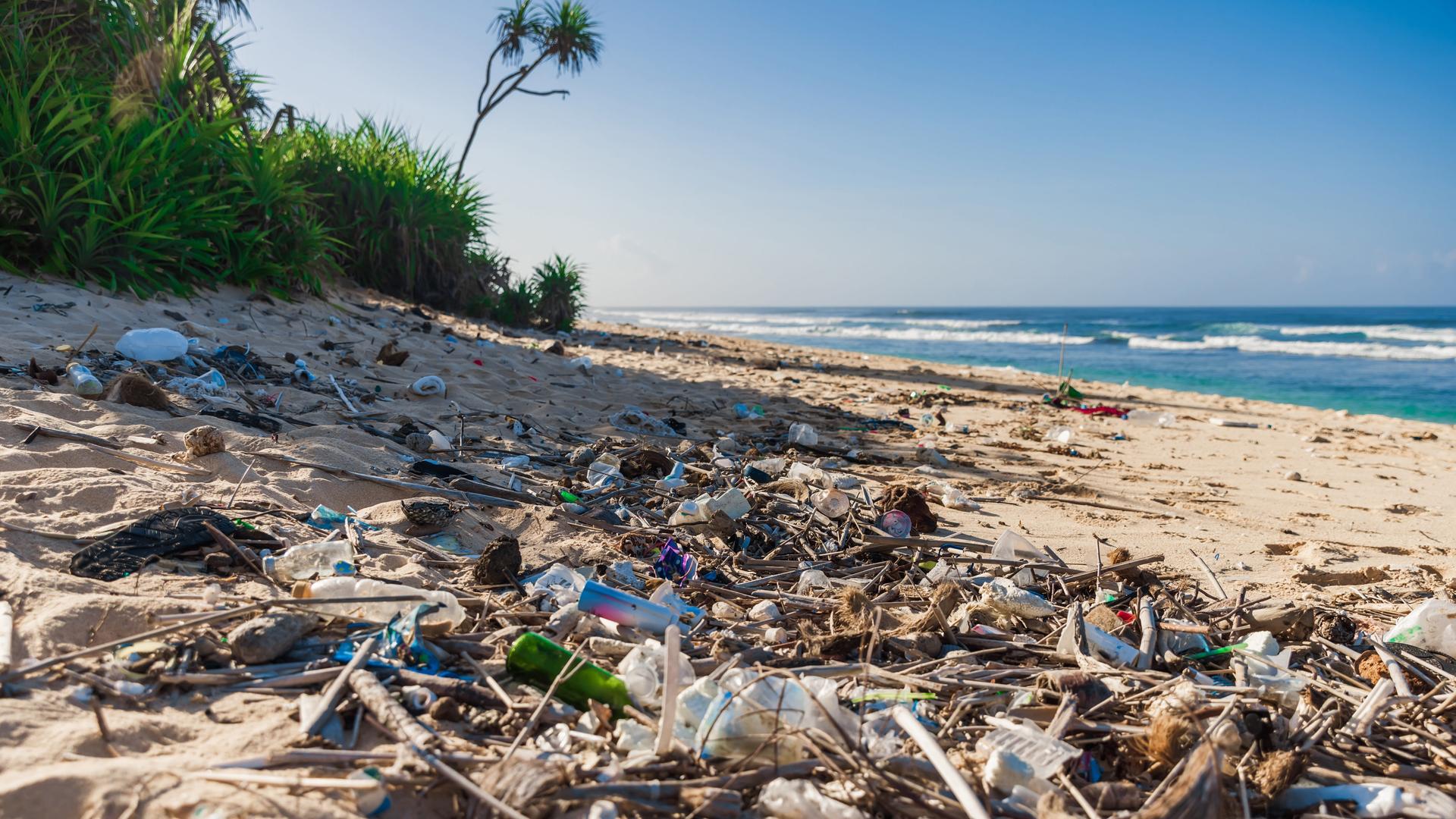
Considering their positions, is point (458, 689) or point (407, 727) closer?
point (407, 727)

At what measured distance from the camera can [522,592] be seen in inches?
71.9

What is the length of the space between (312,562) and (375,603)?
0.32 m

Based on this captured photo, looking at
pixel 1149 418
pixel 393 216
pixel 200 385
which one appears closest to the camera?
pixel 200 385

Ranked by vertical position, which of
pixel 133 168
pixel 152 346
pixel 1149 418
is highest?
pixel 133 168

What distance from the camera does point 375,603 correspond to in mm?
Answer: 1519

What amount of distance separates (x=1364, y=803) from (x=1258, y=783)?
0.50ft

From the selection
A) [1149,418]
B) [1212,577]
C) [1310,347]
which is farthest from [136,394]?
[1310,347]

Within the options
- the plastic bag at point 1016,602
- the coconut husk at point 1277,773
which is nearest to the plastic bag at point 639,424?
the plastic bag at point 1016,602

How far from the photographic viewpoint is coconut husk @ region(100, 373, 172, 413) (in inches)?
105

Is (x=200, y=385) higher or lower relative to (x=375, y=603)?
higher

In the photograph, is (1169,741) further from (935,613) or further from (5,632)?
(5,632)

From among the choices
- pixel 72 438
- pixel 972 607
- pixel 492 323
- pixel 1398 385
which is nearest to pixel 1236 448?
pixel 972 607

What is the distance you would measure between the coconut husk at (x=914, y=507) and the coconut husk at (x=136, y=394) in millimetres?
2648

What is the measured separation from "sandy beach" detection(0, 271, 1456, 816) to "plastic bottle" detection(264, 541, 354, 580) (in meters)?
0.06
